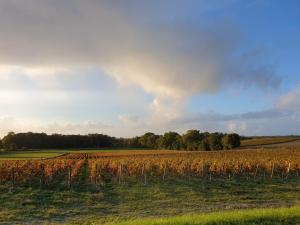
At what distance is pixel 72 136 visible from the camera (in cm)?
15638

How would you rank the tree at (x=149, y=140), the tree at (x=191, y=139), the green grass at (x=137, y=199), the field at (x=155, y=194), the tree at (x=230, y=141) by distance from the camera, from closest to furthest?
the field at (x=155, y=194) < the green grass at (x=137, y=199) < the tree at (x=230, y=141) < the tree at (x=191, y=139) < the tree at (x=149, y=140)

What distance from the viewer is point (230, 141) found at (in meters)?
115

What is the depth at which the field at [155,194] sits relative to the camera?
18047mm

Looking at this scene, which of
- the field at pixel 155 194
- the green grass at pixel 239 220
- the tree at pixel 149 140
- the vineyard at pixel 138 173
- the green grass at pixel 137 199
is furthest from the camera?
the tree at pixel 149 140

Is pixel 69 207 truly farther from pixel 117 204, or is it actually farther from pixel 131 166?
pixel 131 166

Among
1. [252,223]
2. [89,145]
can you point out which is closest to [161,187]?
[252,223]

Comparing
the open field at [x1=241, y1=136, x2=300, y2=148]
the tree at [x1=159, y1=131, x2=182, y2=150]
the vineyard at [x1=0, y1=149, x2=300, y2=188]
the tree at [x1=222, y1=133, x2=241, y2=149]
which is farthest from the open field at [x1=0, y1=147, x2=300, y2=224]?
the tree at [x1=159, y1=131, x2=182, y2=150]

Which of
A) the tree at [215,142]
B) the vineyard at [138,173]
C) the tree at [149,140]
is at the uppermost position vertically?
the tree at [149,140]

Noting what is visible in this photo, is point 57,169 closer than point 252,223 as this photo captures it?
No

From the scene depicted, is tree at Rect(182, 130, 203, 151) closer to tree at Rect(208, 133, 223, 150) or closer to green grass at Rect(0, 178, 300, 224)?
tree at Rect(208, 133, 223, 150)

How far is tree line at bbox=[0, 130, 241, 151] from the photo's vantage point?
116875 mm

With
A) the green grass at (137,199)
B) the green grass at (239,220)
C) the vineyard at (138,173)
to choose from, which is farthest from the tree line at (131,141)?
the green grass at (239,220)

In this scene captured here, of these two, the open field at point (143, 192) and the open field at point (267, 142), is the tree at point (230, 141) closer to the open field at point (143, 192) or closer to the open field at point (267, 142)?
the open field at point (267, 142)

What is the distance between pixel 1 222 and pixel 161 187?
1419cm
